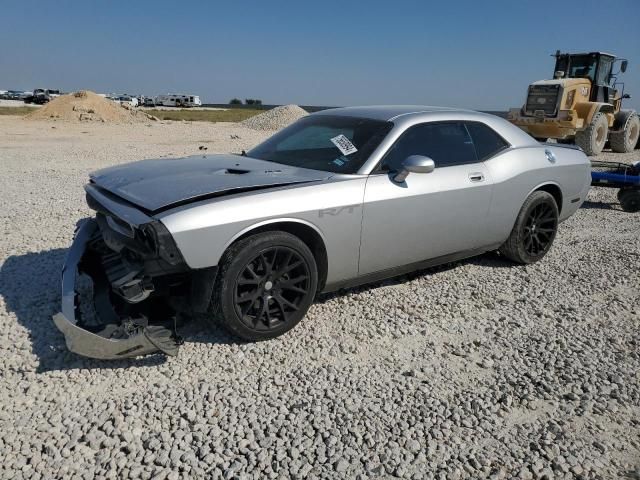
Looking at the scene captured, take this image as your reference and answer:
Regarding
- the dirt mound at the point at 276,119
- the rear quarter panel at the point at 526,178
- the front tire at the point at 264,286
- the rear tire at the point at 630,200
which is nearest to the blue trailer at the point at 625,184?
the rear tire at the point at 630,200

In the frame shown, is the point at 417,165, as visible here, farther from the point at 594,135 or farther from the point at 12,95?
the point at 12,95

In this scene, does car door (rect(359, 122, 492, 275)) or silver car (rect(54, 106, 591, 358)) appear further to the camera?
car door (rect(359, 122, 492, 275))

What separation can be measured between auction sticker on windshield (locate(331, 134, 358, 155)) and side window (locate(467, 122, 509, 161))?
1.24 m

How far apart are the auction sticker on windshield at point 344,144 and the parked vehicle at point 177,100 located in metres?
76.3

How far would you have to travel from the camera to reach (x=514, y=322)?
13.0 feet

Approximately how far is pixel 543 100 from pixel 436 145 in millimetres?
11214

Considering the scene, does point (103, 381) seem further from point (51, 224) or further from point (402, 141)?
point (51, 224)

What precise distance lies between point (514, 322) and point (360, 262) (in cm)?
128

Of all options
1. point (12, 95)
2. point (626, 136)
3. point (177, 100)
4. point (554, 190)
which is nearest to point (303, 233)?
point (554, 190)

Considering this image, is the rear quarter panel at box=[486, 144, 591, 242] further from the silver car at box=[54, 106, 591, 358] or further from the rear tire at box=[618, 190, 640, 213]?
the rear tire at box=[618, 190, 640, 213]

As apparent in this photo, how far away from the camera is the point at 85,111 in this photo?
2905cm

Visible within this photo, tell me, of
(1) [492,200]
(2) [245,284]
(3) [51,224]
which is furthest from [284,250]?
(3) [51,224]

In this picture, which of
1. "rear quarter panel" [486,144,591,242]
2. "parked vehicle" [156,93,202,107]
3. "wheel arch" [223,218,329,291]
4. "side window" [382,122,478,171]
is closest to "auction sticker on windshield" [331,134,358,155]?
"side window" [382,122,478,171]

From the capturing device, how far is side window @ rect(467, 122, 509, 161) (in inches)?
183
